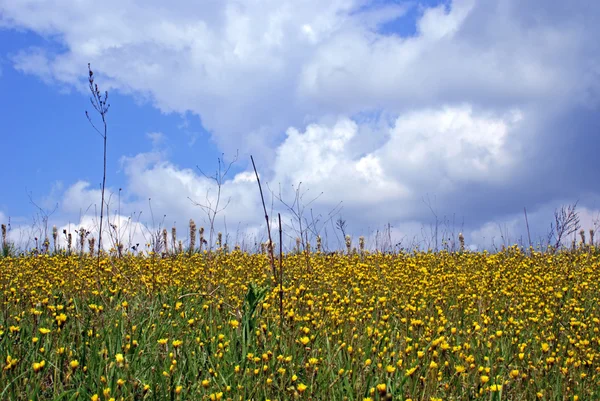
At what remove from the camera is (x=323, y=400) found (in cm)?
329

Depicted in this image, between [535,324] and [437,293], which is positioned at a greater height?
[437,293]

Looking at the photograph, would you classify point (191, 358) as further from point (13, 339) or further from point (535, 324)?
point (535, 324)

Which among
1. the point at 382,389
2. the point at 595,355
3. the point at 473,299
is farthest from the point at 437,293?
the point at 382,389

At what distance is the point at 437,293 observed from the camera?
Answer: 6539 mm

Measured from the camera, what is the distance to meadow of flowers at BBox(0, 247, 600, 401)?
3459mm

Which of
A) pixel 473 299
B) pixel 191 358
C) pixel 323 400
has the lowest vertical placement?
pixel 323 400

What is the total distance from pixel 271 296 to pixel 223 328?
3.04 ft

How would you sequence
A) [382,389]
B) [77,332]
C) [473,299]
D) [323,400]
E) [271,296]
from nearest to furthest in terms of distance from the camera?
1. [382,389]
2. [323,400]
3. [77,332]
4. [271,296]
5. [473,299]

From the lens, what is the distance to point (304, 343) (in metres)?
3.88

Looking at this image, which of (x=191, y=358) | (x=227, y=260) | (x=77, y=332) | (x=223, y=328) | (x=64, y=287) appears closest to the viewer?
(x=191, y=358)

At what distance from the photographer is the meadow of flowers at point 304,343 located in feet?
11.3

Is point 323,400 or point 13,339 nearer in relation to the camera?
point 323,400

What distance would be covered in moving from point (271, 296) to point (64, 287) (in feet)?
10.6

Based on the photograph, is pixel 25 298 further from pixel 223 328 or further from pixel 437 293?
pixel 437 293
